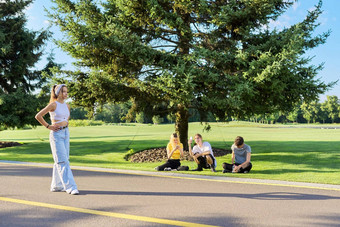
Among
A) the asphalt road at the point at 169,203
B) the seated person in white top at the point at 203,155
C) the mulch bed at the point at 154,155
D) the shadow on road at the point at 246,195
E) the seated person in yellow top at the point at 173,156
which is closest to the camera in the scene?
the asphalt road at the point at 169,203

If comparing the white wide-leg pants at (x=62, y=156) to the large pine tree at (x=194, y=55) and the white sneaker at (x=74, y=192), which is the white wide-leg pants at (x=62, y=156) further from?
the large pine tree at (x=194, y=55)

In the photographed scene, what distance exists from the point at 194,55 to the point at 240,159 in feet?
15.2

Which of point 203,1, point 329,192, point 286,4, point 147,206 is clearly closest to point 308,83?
point 286,4

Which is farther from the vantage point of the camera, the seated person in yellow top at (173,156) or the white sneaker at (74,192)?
the seated person in yellow top at (173,156)

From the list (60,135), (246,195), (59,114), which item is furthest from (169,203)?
(59,114)

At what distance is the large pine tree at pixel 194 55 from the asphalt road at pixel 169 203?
464 centimetres

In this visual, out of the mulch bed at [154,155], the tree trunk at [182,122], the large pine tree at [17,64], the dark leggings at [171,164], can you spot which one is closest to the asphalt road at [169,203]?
the dark leggings at [171,164]

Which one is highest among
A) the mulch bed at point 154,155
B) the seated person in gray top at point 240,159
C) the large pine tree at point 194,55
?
the large pine tree at point 194,55

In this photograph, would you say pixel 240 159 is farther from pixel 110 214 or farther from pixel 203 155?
pixel 110 214

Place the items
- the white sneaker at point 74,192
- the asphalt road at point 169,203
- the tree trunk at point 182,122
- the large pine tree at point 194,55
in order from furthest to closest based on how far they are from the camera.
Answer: the tree trunk at point 182,122, the large pine tree at point 194,55, the white sneaker at point 74,192, the asphalt road at point 169,203

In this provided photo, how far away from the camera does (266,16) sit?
12625mm

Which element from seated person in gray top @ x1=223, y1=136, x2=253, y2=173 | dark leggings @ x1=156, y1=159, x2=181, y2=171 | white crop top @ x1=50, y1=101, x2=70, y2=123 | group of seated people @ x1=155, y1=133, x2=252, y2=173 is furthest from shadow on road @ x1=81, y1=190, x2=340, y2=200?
dark leggings @ x1=156, y1=159, x2=181, y2=171

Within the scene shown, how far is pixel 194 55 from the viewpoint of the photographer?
38.3 ft

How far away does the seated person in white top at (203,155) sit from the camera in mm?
9070
